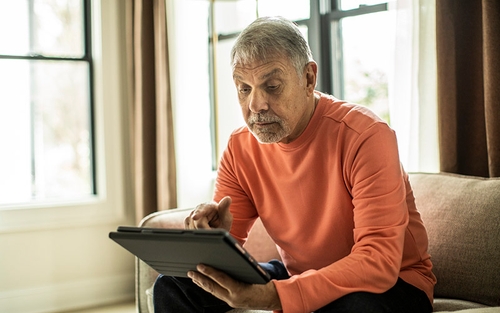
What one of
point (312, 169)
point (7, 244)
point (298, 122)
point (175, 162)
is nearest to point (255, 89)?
point (298, 122)

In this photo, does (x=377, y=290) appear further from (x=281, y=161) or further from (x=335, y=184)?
(x=281, y=161)

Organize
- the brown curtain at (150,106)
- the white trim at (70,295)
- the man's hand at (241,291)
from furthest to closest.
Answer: the brown curtain at (150,106) < the white trim at (70,295) < the man's hand at (241,291)

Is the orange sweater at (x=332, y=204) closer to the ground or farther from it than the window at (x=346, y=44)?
closer to the ground

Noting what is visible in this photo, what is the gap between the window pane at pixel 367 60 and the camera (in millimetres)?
2951

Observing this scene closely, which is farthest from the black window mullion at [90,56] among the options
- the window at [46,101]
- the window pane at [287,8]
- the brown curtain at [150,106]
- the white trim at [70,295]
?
the window pane at [287,8]

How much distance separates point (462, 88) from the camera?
2.17 meters

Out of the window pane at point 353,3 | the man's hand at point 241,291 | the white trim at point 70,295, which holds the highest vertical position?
the window pane at point 353,3

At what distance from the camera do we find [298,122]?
1683 mm

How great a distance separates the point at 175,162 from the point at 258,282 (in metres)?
2.14

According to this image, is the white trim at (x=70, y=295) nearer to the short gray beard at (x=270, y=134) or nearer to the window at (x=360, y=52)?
the window at (x=360, y=52)

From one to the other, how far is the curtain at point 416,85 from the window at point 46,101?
2.00 meters

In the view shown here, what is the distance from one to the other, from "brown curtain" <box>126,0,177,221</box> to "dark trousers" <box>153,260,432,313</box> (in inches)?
65.7

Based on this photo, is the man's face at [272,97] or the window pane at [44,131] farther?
the window pane at [44,131]

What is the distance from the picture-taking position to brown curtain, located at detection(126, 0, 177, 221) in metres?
3.37
